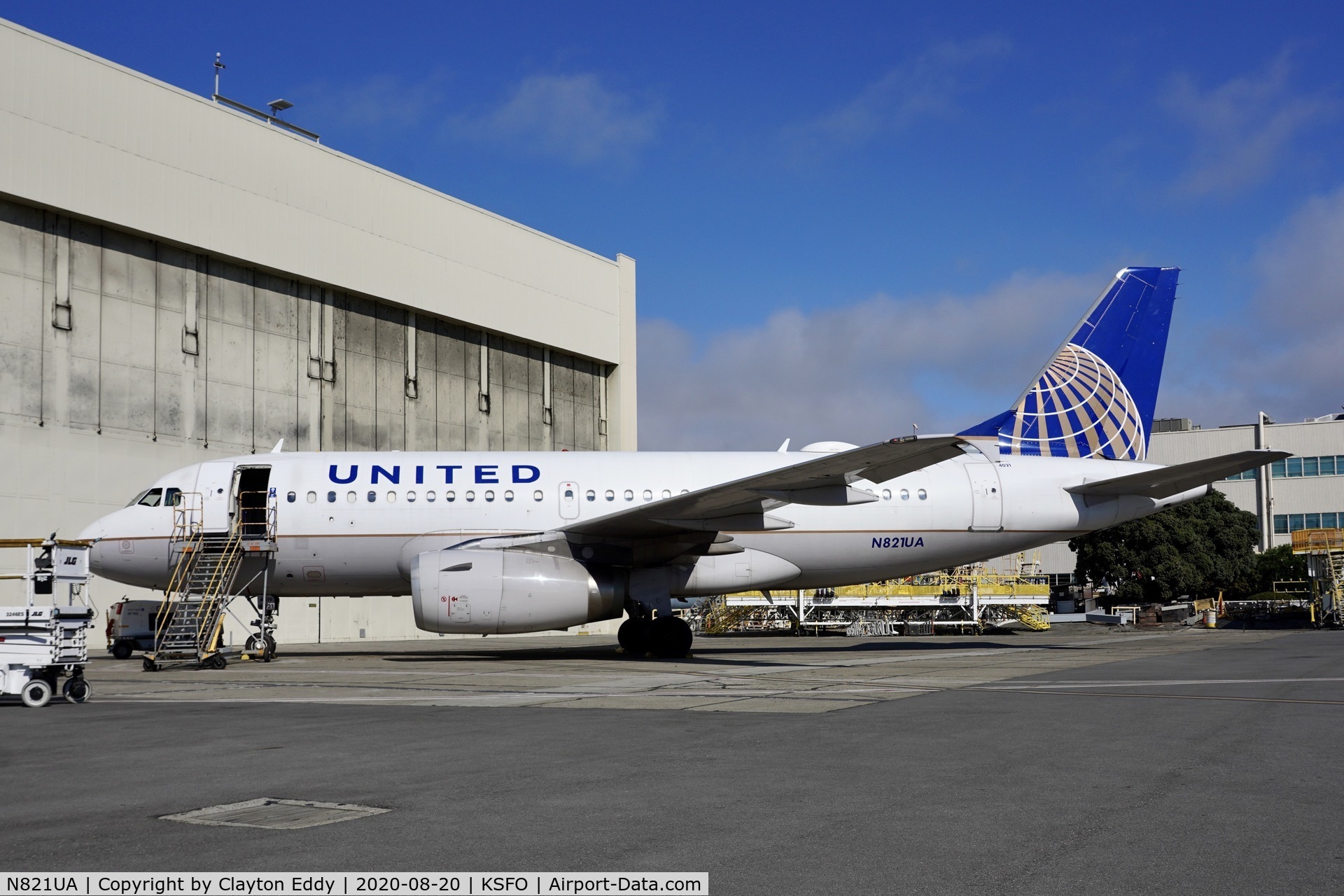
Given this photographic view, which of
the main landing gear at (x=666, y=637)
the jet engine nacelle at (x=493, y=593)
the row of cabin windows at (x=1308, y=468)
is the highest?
the row of cabin windows at (x=1308, y=468)

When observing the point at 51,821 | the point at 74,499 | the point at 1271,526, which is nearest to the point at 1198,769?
the point at 51,821

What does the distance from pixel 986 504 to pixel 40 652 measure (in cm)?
1699

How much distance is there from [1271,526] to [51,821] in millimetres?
79099

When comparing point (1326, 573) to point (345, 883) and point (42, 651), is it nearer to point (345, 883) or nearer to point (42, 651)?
point (42, 651)

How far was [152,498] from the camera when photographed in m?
21.5

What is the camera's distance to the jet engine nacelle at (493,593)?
1827 centimetres

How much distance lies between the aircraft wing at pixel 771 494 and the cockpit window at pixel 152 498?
848 centimetres

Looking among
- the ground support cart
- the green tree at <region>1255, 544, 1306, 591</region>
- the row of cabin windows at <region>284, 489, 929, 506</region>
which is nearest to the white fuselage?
the row of cabin windows at <region>284, 489, 929, 506</region>

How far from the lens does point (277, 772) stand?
7379 mm

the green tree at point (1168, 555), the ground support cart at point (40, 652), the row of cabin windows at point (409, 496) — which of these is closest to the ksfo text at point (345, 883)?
the ground support cart at point (40, 652)

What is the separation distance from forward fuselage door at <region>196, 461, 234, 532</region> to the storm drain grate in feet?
52.9

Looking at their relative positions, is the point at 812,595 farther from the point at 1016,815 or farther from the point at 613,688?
the point at 1016,815

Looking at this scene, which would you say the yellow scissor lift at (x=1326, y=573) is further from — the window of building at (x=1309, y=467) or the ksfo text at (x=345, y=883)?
the ksfo text at (x=345, y=883)

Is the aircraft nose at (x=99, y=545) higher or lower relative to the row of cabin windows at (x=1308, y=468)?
lower
